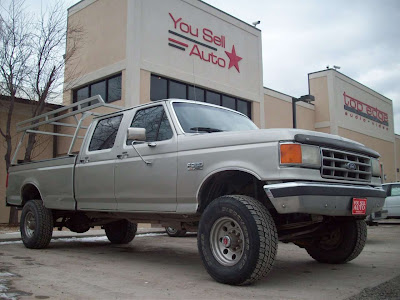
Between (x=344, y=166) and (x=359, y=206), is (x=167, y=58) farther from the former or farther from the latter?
(x=359, y=206)

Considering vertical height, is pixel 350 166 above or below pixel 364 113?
below

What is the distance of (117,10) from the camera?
574 inches

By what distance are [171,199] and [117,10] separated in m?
11.3

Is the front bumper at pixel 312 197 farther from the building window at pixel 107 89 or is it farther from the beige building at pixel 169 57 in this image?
the building window at pixel 107 89

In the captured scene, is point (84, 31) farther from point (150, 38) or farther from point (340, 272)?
point (340, 272)

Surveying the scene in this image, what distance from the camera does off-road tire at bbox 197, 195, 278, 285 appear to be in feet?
13.2

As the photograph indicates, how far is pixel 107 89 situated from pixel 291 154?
1181cm

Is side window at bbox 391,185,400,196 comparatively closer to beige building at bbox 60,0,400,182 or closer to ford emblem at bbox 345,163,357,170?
beige building at bbox 60,0,400,182

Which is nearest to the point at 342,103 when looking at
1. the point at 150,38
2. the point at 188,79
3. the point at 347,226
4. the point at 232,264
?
the point at 188,79

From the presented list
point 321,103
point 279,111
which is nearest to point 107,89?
point 279,111

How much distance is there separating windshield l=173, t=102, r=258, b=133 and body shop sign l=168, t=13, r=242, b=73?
389 inches

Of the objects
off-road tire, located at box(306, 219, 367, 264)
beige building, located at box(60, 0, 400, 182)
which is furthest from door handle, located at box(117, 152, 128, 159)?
beige building, located at box(60, 0, 400, 182)

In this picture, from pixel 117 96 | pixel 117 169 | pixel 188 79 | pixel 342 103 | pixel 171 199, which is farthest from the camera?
pixel 342 103

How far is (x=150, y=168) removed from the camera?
17.3ft
